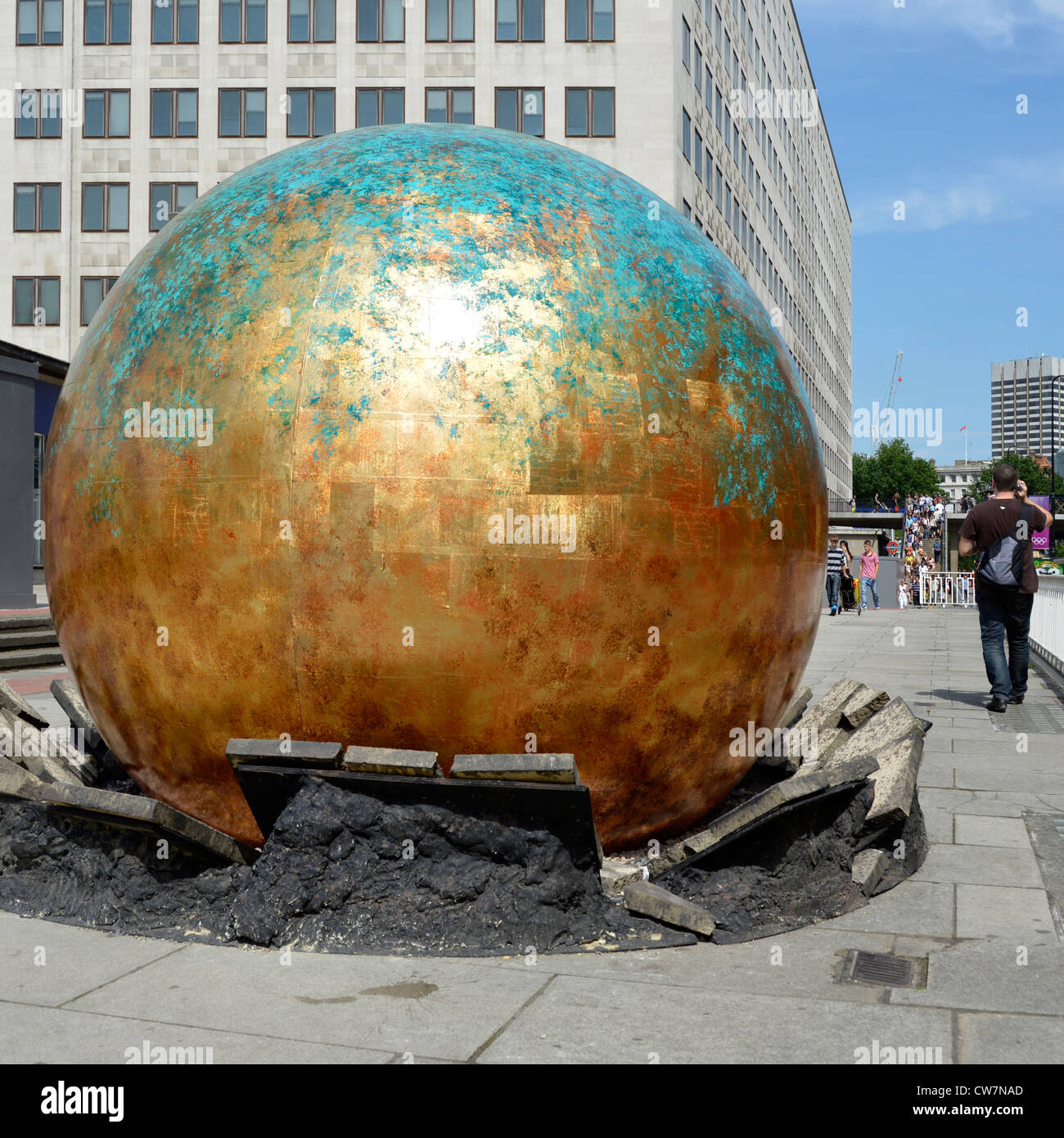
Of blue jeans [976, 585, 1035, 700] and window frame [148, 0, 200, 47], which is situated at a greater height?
window frame [148, 0, 200, 47]

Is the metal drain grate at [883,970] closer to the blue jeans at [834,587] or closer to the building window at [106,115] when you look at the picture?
the blue jeans at [834,587]

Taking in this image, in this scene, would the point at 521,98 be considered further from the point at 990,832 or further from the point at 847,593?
the point at 990,832

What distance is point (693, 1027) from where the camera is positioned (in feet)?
11.0

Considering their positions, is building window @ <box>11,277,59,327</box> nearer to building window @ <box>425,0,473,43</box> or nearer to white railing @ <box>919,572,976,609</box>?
building window @ <box>425,0,473,43</box>

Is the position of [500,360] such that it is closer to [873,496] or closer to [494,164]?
[494,164]

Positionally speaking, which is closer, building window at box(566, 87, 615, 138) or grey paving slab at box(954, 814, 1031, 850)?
grey paving slab at box(954, 814, 1031, 850)

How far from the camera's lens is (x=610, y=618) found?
4.33 metres

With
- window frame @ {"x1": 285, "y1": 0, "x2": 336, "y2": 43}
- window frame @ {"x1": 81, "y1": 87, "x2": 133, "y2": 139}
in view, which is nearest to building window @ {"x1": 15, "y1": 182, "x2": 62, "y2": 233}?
window frame @ {"x1": 81, "y1": 87, "x2": 133, "y2": 139}

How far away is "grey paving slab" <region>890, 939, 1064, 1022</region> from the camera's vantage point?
3604 millimetres

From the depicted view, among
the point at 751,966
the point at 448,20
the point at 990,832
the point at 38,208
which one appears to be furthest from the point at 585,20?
the point at 751,966

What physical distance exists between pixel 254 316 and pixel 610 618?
1783 mm

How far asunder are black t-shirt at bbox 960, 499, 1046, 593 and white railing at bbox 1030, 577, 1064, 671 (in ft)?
15.0

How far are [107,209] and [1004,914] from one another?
4268 centimetres
